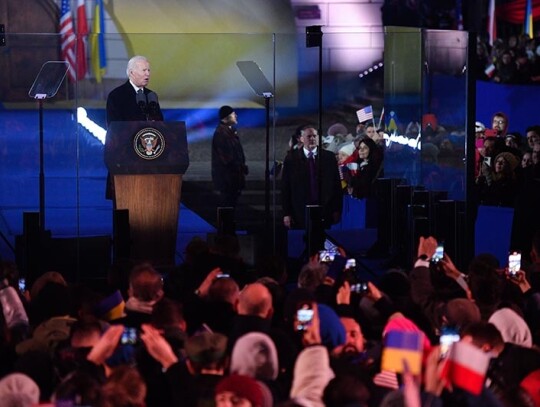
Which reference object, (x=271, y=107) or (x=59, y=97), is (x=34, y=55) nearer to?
(x=59, y=97)

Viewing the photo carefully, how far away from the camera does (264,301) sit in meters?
7.89

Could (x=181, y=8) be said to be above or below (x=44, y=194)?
above

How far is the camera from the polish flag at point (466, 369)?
6.25 meters

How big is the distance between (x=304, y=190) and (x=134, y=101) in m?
1.69

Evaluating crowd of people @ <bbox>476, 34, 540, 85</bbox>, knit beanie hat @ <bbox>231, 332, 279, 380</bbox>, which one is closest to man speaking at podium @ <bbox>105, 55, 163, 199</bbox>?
knit beanie hat @ <bbox>231, 332, 279, 380</bbox>

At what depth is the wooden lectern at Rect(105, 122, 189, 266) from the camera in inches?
506

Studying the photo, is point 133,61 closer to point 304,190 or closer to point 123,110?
point 123,110

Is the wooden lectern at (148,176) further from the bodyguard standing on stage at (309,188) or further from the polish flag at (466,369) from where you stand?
the polish flag at (466,369)

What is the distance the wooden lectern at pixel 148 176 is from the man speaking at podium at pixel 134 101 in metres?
0.17

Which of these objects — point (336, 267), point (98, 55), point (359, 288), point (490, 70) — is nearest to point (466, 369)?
point (359, 288)

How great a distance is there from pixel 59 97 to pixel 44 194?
847 mm

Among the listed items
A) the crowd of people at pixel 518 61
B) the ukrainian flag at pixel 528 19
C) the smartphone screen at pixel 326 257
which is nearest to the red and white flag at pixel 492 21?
the ukrainian flag at pixel 528 19

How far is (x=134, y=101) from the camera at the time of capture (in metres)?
13.1

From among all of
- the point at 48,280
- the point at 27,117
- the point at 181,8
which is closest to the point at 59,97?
the point at 27,117
